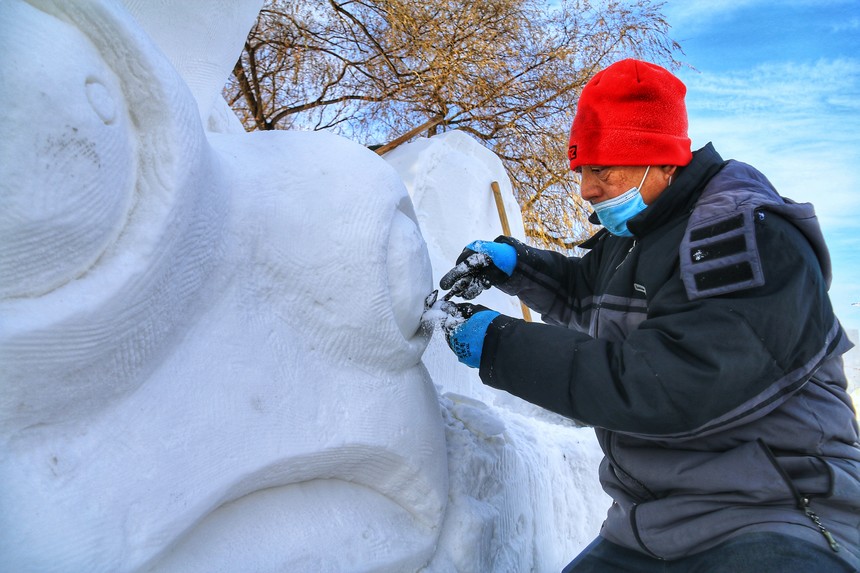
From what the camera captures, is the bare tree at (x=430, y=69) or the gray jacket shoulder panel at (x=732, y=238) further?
the bare tree at (x=430, y=69)

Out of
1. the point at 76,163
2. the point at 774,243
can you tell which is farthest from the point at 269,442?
the point at 774,243

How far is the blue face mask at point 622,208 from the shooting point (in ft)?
4.83

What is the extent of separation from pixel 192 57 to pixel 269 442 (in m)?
1.08

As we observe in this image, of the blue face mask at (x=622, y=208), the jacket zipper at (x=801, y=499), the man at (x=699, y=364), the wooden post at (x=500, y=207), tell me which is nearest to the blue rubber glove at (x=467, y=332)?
the man at (x=699, y=364)

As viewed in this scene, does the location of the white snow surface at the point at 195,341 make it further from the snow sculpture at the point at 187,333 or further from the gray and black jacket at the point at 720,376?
the gray and black jacket at the point at 720,376

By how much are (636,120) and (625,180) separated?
0.13m

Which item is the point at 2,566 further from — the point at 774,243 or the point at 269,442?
the point at 774,243

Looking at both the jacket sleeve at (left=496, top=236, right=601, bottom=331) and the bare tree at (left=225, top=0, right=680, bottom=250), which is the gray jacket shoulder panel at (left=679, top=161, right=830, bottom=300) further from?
the bare tree at (left=225, top=0, right=680, bottom=250)

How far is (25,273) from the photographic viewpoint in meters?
0.80

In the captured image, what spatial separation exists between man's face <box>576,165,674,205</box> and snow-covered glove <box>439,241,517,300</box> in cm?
34

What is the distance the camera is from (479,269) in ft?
5.69

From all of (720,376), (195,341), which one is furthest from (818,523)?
(195,341)

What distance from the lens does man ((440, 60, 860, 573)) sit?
3.78ft

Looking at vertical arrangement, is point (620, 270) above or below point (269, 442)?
above
